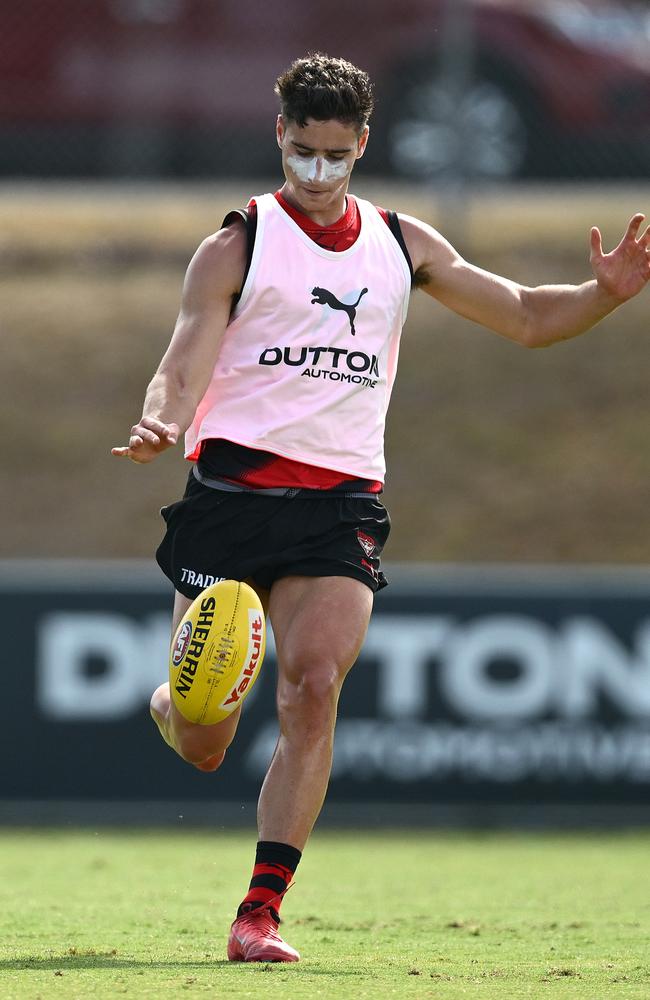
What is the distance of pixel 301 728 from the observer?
4.79m

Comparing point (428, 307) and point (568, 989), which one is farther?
point (428, 307)

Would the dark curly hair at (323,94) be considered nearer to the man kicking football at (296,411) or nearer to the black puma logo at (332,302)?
the man kicking football at (296,411)

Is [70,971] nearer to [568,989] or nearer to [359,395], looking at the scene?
[568,989]

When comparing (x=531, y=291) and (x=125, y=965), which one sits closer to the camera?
(x=125, y=965)

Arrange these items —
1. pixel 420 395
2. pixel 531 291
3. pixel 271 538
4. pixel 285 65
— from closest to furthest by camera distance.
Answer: pixel 271 538, pixel 531 291, pixel 285 65, pixel 420 395

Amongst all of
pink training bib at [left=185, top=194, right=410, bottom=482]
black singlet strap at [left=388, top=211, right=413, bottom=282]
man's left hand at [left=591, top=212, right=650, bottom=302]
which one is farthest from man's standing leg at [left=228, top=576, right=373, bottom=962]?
man's left hand at [left=591, top=212, right=650, bottom=302]

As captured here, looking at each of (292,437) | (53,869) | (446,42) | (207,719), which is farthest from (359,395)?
(446,42)

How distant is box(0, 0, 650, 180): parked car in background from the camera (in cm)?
1322

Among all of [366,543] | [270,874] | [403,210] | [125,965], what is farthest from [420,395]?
[125,965]

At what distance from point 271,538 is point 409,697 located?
16.2 ft

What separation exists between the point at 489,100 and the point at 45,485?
4623 mm

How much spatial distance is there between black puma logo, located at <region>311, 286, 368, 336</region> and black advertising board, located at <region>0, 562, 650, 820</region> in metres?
4.79

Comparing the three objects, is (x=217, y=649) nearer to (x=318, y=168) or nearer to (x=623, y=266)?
(x=318, y=168)

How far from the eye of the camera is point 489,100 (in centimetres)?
1323
